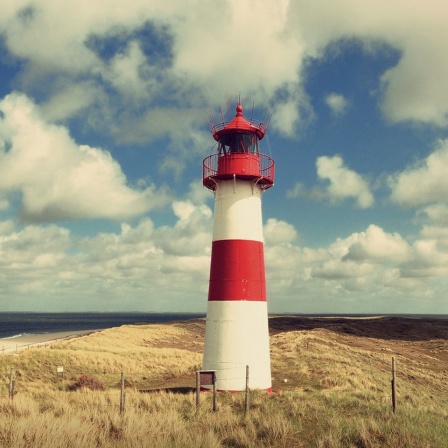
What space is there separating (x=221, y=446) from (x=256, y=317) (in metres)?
7.34

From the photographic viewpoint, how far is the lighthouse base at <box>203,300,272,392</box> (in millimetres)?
17266

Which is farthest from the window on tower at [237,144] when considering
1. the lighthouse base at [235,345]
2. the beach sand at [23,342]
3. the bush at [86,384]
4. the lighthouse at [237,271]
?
the beach sand at [23,342]

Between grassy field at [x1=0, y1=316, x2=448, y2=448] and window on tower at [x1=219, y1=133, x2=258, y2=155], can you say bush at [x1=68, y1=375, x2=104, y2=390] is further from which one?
window on tower at [x1=219, y1=133, x2=258, y2=155]

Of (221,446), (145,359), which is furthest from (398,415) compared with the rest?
(145,359)

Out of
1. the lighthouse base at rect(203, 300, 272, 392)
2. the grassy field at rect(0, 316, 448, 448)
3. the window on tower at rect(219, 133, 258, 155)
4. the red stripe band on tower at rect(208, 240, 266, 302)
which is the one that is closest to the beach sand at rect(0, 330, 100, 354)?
the grassy field at rect(0, 316, 448, 448)

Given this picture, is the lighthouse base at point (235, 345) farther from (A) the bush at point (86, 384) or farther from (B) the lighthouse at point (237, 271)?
(A) the bush at point (86, 384)

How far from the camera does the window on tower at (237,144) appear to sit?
61.2 ft

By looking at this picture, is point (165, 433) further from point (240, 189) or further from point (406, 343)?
point (406, 343)

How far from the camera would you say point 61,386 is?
24.8m

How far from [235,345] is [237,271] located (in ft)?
9.40

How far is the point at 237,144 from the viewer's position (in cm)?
1873

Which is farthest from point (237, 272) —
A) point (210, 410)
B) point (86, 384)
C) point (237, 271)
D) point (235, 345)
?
point (86, 384)

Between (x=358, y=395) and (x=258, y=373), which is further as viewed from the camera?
(x=358, y=395)

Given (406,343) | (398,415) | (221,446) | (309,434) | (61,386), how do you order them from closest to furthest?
(221,446) → (309,434) → (398,415) → (61,386) → (406,343)
